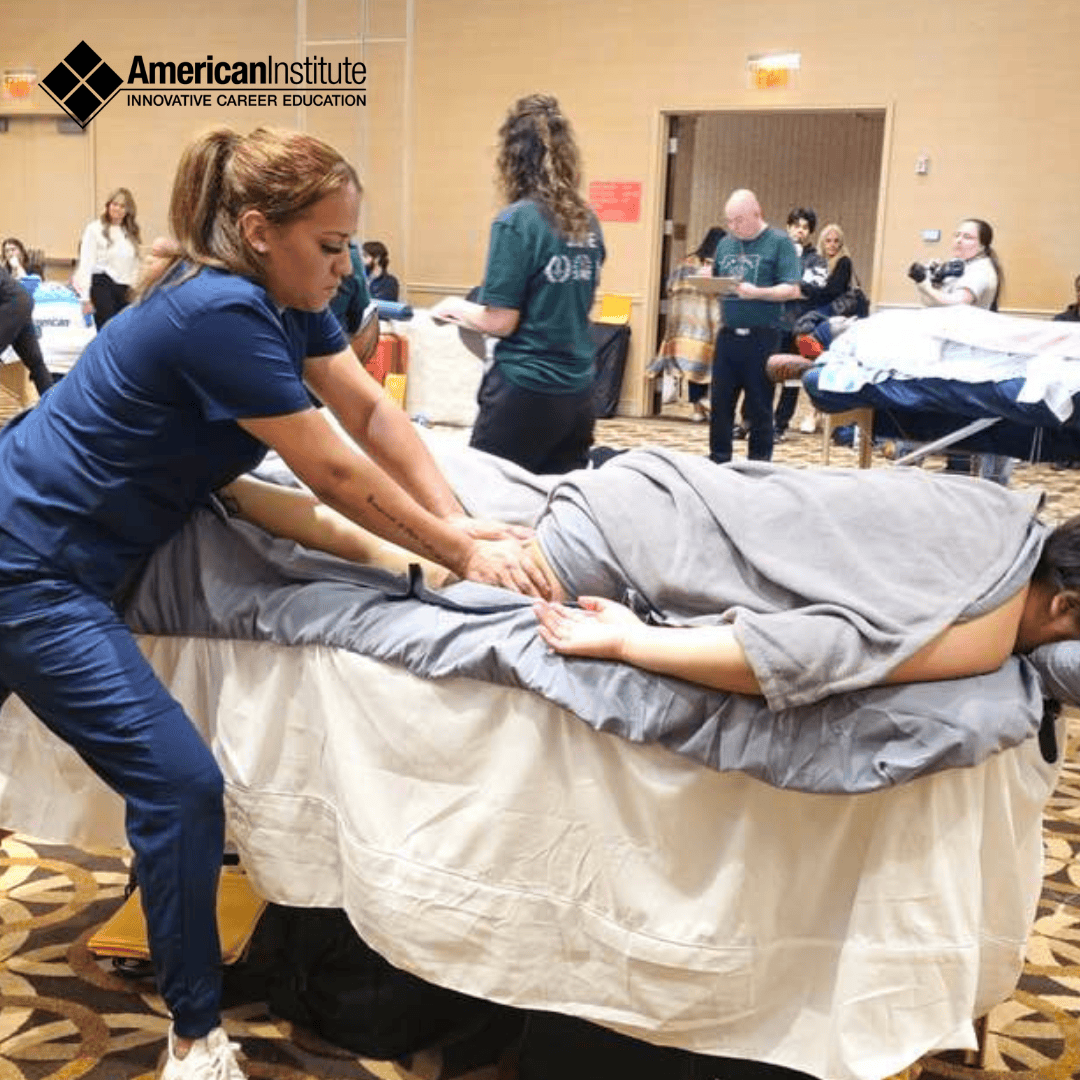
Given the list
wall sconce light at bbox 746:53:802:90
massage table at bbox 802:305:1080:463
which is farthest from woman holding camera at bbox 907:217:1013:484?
wall sconce light at bbox 746:53:802:90

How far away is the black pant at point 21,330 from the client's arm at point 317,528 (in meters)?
3.98

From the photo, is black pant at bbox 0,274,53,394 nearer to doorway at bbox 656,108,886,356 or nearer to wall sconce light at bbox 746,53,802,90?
wall sconce light at bbox 746,53,802,90

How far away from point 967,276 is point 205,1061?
513cm

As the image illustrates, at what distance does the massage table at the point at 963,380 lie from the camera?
13.4 ft

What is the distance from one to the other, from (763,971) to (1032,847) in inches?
13.8

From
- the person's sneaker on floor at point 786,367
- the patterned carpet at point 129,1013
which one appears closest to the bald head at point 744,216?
the person's sneaker on floor at point 786,367

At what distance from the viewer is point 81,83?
10.9 meters

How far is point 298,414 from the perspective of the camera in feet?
5.11

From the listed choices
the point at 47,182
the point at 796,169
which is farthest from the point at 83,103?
the point at 796,169

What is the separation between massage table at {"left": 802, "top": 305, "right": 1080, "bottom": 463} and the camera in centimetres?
408

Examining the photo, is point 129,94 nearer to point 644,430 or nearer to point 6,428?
point 644,430

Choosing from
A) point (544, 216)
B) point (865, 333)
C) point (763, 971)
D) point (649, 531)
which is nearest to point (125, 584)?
point (649, 531)

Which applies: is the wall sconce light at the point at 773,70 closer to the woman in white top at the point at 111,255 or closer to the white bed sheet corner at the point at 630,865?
the woman in white top at the point at 111,255

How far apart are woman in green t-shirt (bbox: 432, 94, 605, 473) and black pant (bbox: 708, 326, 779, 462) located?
2410 millimetres
